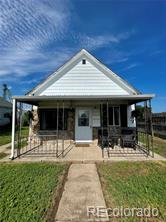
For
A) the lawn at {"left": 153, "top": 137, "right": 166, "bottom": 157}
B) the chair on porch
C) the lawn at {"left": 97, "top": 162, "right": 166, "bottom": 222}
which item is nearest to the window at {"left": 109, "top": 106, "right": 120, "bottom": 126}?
the chair on porch

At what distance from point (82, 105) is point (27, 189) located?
6.91 meters

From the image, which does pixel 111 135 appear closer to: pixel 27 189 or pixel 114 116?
pixel 114 116

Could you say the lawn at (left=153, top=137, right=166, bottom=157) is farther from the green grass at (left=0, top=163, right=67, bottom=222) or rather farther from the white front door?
the green grass at (left=0, top=163, right=67, bottom=222)

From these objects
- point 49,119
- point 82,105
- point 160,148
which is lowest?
point 160,148

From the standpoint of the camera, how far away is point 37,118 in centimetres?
1068

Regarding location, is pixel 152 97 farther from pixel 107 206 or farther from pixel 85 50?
pixel 85 50

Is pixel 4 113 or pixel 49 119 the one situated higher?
pixel 4 113

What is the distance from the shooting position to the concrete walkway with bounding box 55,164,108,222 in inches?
118

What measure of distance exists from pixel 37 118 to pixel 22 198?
742 cm

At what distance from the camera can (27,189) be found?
4.07m

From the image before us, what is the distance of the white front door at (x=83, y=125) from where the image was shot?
10422 millimetres

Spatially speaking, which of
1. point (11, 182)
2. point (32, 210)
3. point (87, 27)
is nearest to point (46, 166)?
point (11, 182)

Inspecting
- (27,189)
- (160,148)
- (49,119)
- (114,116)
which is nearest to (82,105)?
(114,116)

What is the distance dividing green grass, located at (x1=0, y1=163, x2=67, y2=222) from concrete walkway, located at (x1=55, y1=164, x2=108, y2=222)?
0.34 m
